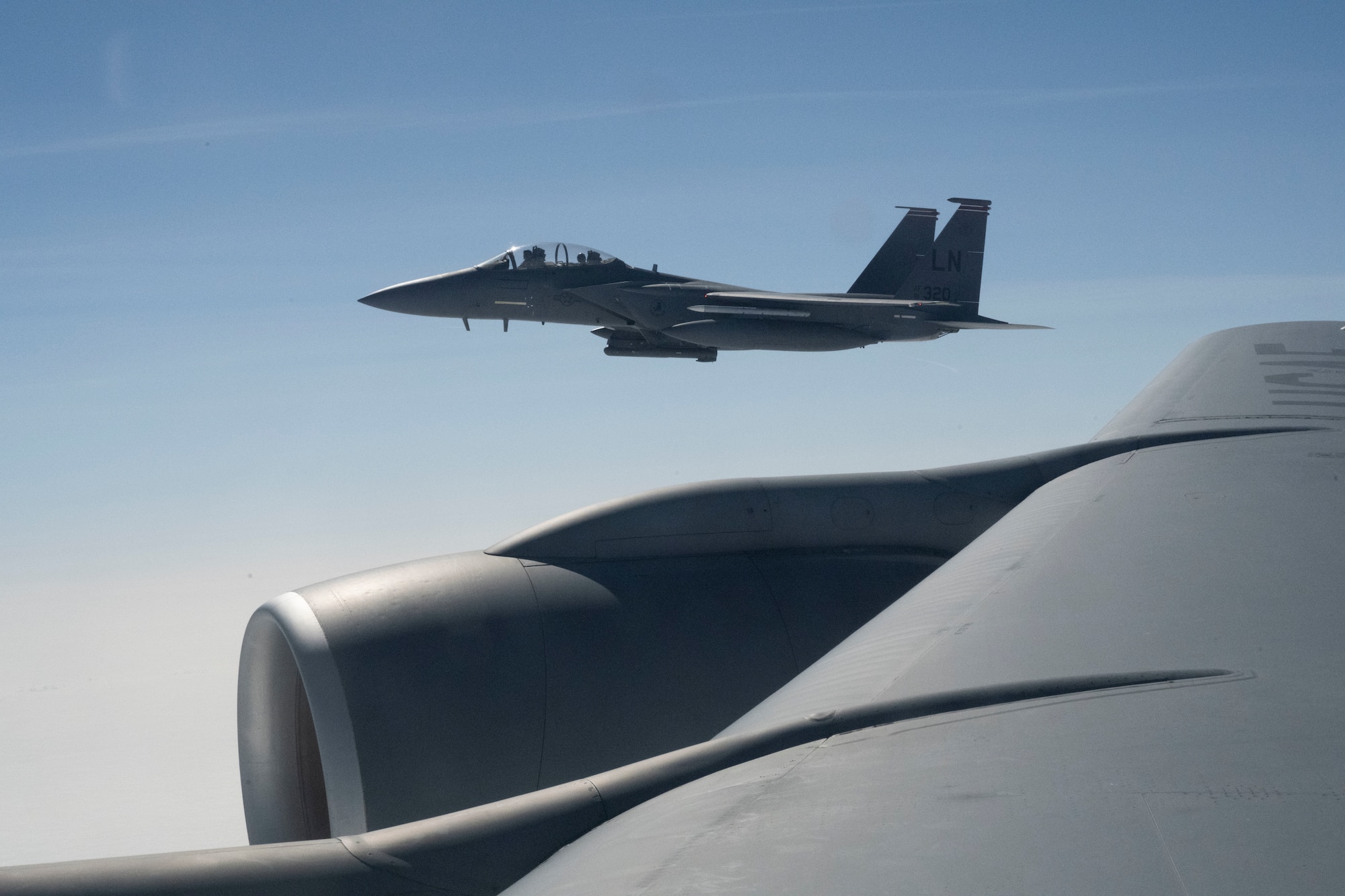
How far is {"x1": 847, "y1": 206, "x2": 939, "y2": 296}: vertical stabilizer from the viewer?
102 feet

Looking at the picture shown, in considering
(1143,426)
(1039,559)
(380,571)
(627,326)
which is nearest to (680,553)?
(380,571)

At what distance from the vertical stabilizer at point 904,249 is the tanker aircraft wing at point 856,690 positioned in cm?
2360

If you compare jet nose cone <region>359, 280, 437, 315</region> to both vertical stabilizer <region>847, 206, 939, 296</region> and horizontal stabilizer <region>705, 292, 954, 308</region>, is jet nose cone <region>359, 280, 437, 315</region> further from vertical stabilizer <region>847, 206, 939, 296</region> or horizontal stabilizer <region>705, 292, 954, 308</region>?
vertical stabilizer <region>847, 206, 939, 296</region>

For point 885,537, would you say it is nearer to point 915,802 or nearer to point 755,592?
point 755,592

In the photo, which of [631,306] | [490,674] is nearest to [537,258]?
[631,306]

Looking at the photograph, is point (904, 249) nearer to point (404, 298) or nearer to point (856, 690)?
point (404, 298)

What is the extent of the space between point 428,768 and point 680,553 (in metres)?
2.04

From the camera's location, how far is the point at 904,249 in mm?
31266

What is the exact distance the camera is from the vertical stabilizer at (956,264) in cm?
3119

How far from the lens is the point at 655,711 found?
555 cm

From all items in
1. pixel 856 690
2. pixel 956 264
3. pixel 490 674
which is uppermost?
pixel 956 264

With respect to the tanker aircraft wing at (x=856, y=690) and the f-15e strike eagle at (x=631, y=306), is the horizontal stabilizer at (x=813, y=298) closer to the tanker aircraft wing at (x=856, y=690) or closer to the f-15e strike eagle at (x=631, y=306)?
the f-15e strike eagle at (x=631, y=306)

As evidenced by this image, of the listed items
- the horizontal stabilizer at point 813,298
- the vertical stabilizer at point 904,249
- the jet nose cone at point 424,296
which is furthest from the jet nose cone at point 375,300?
the vertical stabilizer at point 904,249

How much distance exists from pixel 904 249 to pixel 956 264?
1.78 meters
